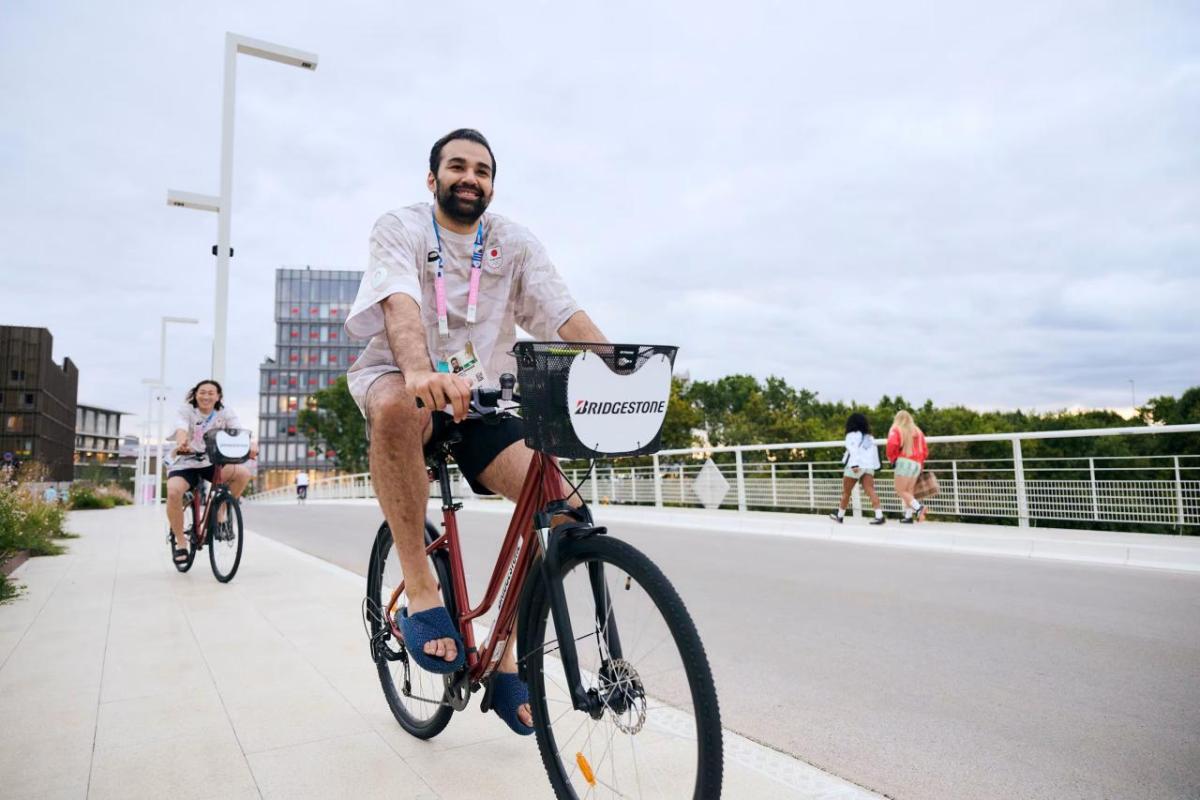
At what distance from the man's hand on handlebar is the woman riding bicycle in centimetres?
580

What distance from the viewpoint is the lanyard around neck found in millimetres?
2600

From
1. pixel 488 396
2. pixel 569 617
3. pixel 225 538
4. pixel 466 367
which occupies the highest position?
pixel 466 367

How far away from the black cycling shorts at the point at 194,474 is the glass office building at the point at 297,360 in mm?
102049

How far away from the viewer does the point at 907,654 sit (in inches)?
166

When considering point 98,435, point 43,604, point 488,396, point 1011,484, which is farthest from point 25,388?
point 488,396

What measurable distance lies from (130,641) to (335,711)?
214 centimetres

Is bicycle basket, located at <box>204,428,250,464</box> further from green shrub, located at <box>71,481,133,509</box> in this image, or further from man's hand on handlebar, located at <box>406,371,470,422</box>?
green shrub, located at <box>71,481,133,509</box>

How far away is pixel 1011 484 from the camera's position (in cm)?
1027

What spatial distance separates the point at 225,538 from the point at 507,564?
557 cm

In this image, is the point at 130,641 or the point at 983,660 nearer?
the point at 983,660

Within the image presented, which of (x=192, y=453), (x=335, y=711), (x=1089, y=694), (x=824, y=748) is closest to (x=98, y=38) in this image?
(x=192, y=453)

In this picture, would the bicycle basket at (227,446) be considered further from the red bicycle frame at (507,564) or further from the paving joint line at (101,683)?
the red bicycle frame at (507,564)

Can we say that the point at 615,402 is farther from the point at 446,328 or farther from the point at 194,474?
the point at 194,474

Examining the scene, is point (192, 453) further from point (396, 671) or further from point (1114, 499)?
point (1114, 499)
